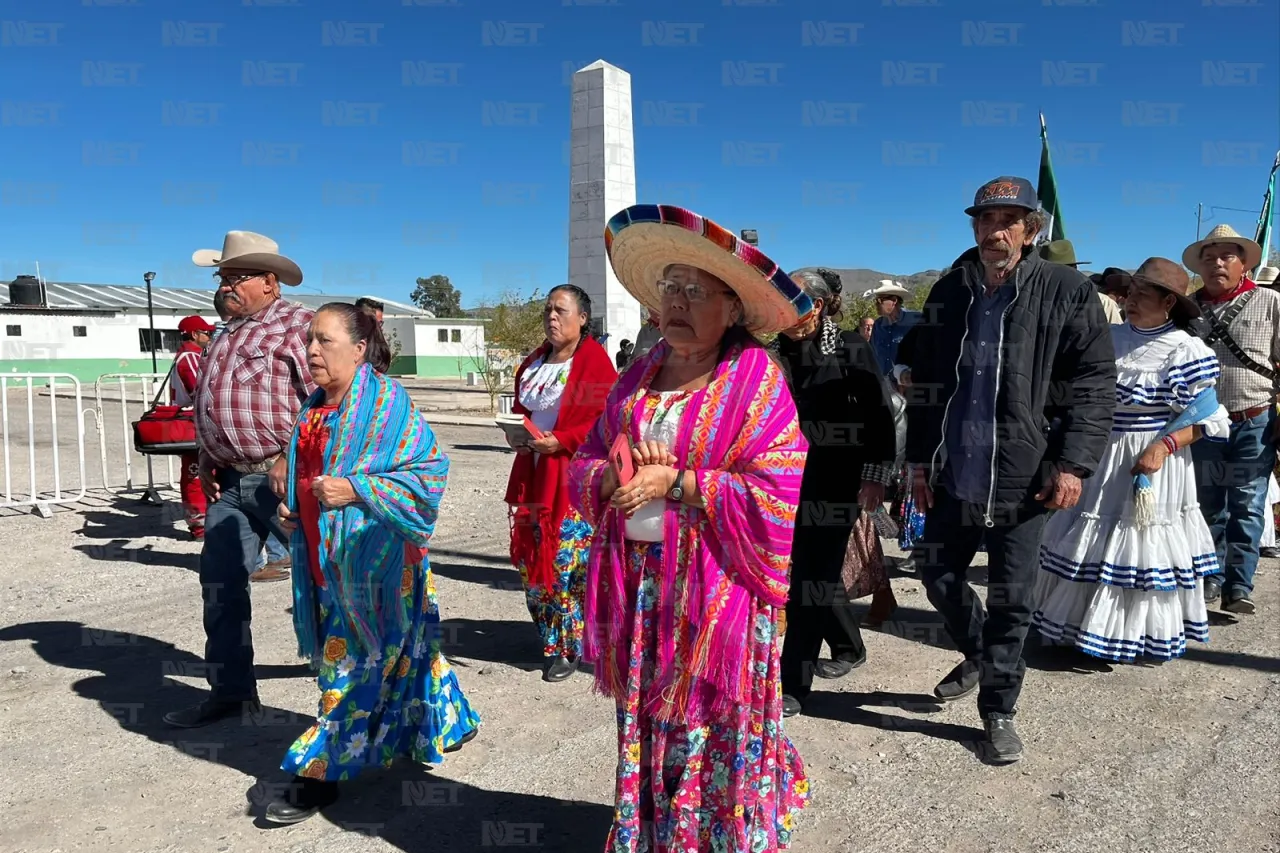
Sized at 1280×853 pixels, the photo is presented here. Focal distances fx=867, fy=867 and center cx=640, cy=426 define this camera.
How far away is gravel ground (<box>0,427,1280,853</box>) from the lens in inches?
117

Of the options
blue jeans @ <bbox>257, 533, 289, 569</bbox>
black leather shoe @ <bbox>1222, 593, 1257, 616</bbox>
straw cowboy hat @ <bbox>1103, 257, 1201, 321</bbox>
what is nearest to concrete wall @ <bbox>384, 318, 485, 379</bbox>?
blue jeans @ <bbox>257, 533, 289, 569</bbox>

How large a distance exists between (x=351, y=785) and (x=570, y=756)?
86 cm

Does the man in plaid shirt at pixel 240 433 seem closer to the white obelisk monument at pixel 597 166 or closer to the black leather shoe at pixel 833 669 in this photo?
the black leather shoe at pixel 833 669

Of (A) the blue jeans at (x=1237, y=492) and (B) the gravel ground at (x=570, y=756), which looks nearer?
(B) the gravel ground at (x=570, y=756)

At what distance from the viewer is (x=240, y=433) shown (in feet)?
12.2

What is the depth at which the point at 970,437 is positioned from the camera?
358 centimetres

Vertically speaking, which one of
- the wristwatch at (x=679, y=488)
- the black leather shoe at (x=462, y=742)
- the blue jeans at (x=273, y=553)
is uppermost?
the wristwatch at (x=679, y=488)

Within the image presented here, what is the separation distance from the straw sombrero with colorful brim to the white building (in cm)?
3319

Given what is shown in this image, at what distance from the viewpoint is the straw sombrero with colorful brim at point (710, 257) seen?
2357mm

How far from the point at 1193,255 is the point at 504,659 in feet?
16.7

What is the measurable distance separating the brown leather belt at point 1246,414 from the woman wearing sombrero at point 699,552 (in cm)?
457

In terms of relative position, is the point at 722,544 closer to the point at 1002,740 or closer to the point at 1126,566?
the point at 1002,740

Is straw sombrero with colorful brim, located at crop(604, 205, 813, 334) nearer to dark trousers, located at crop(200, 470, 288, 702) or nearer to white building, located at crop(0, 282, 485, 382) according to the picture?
dark trousers, located at crop(200, 470, 288, 702)

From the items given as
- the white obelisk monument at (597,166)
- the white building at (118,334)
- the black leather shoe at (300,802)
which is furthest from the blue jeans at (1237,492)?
the white building at (118,334)
